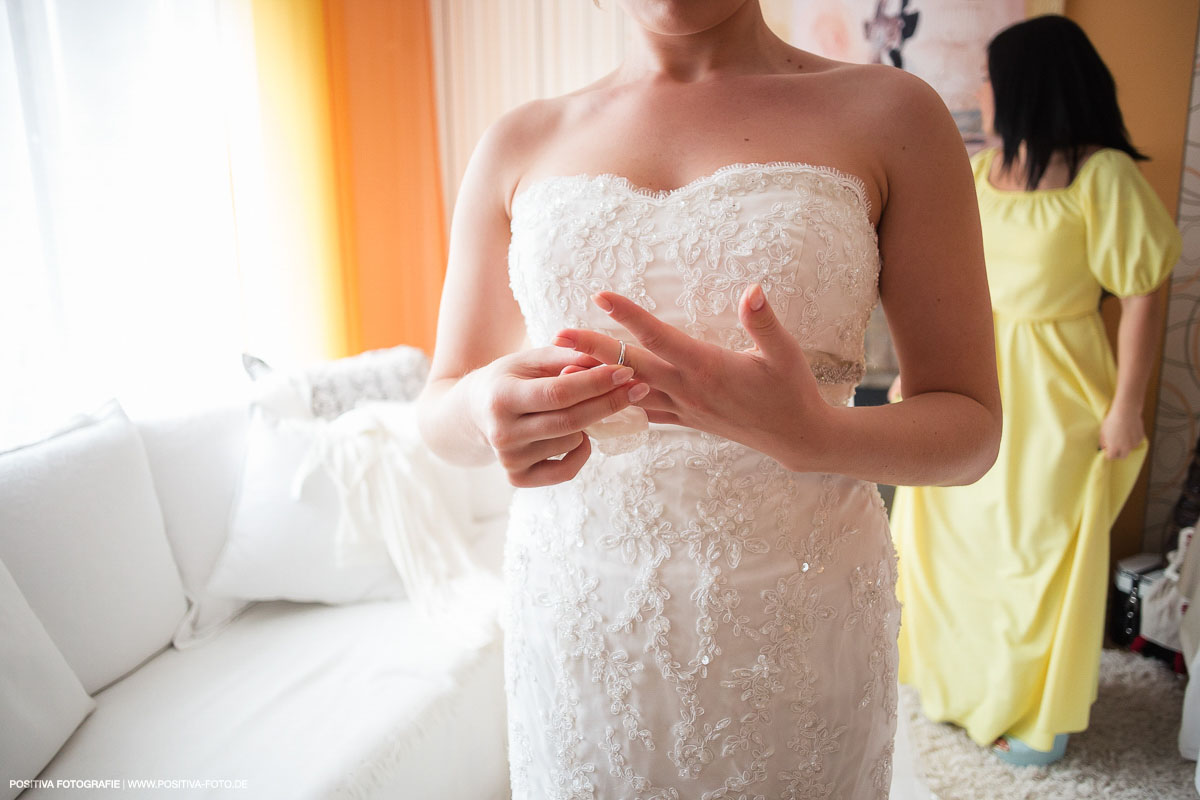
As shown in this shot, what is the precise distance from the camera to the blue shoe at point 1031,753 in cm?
219

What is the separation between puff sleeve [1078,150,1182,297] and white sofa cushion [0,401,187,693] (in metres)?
2.52

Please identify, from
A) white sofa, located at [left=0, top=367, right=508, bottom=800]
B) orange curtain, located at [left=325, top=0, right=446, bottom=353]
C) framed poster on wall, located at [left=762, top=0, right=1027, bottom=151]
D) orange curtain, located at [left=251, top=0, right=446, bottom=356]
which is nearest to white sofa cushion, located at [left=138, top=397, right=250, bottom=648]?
white sofa, located at [left=0, top=367, right=508, bottom=800]

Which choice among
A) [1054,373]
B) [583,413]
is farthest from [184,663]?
[1054,373]

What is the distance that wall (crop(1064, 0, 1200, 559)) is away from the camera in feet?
8.93

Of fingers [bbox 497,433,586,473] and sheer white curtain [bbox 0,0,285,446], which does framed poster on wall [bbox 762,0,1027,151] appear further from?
fingers [bbox 497,433,586,473]

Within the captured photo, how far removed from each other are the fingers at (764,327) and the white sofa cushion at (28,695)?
1.44 meters

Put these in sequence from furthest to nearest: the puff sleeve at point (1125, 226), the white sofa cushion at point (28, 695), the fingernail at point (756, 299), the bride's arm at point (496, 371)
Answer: the puff sleeve at point (1125, 226) → the white sofa cushion at point (28, 695) → the bride's arm at point (496, 371) → the fingernail at point (756, 299)

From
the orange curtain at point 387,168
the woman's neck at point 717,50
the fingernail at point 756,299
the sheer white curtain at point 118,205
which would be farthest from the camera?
the orange curtain at point 387,168

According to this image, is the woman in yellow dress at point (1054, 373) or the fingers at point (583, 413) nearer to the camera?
the fingers at point (583, 413)

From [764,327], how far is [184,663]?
1.69 metres

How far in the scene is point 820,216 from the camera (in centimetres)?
83

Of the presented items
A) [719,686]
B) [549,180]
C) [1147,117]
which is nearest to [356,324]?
[549,180]

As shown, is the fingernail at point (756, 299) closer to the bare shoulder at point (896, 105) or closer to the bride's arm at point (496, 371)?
the bride's arm at point (496, 371)

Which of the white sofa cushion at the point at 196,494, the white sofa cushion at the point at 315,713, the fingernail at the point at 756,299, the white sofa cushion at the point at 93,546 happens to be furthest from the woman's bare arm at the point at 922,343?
the white sofa cushion at the point at 196,494
